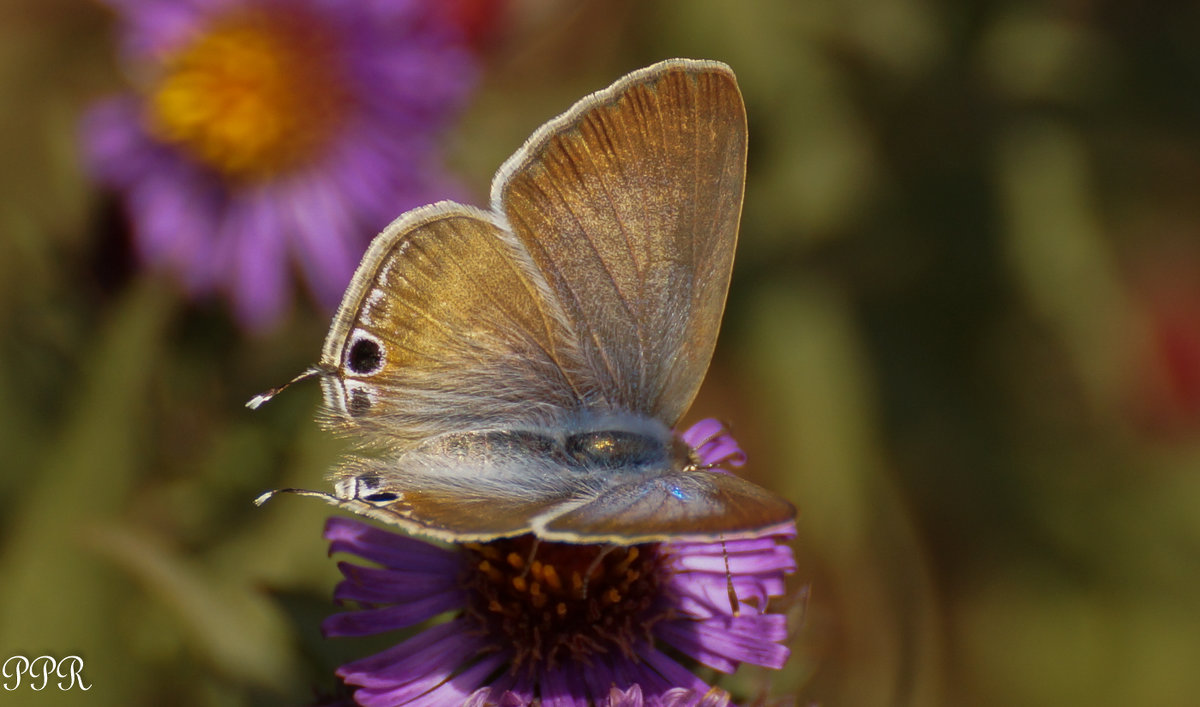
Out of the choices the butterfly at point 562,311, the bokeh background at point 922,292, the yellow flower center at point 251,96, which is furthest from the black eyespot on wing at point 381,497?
the yellow flower center at point 251,96

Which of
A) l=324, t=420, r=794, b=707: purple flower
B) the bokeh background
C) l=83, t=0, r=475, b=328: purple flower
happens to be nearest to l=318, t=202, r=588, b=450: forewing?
l=324, t=420, r=794, b=707: purple flower

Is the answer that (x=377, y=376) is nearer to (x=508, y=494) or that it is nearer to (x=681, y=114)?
(x=508, y=494)

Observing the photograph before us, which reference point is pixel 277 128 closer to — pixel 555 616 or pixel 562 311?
pixel 562 311

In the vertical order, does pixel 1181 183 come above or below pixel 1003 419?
above

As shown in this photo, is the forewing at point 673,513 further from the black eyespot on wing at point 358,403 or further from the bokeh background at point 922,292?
the bokeh background at point 922,292

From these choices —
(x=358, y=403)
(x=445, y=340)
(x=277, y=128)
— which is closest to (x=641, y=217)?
(x=445, y=340)

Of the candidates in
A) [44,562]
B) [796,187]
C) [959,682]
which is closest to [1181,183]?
[796,187]
